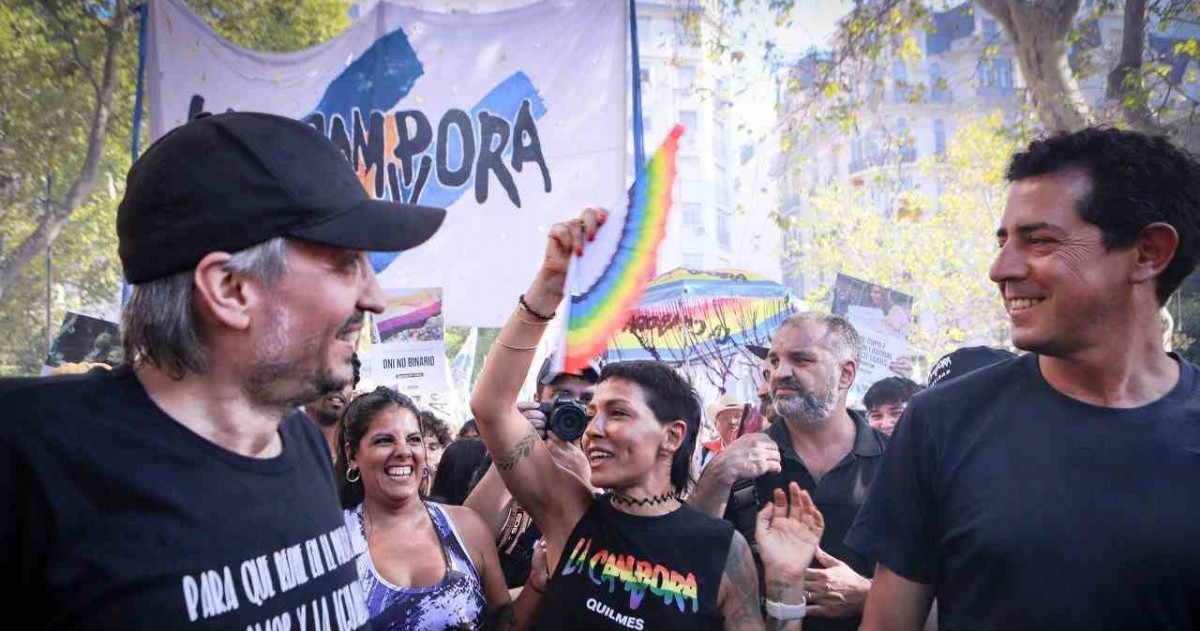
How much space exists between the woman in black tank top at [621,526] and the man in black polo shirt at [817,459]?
0.18m

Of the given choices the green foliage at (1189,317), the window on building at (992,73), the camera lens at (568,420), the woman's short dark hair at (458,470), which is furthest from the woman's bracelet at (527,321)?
the green foliage at (1189,317)

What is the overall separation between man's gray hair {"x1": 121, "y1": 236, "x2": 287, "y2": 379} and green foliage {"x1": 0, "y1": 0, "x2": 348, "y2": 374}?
28.3 ft

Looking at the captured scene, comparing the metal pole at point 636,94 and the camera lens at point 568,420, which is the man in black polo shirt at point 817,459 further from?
the metal pole at point 636,94

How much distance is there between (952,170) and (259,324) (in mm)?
32277

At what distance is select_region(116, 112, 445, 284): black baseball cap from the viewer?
155 centimetres

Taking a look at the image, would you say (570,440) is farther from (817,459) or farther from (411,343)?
(411,343)

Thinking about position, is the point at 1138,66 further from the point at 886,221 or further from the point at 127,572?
the point at 886,221

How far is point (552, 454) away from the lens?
3.33 metres

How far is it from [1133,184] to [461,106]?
4020mm

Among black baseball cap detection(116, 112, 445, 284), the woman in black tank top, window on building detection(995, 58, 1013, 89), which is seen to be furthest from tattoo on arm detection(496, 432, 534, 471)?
window on building detection(995, 58, 1013, 89)

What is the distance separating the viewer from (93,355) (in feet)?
19.5

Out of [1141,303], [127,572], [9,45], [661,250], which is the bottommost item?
[127,572]

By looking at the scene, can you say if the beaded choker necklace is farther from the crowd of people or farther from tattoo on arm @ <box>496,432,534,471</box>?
tattoo on arm @ <box>496,432,534,471</box>

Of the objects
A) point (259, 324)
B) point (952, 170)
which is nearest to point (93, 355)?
point (259, 324)
